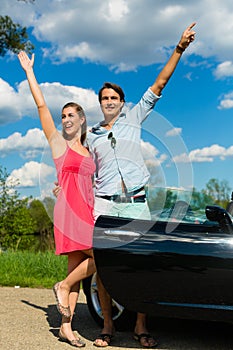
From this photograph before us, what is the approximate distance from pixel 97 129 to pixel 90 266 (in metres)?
1.03

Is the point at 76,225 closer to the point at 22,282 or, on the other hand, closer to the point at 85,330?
the point at 85,330

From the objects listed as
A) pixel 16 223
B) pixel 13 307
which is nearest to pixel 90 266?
pixel 13 307

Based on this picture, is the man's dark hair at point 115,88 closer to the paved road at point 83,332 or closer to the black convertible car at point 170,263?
the black convertible car at point 170,263

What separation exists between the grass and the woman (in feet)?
9.73

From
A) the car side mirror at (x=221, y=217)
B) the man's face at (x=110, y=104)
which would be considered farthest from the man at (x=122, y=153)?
the car side mirror at (x=221, y=217)

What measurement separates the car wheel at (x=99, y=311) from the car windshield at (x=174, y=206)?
3.00 feet

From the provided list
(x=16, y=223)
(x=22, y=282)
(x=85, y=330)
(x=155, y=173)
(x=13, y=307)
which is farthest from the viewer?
(x=16, y=223)

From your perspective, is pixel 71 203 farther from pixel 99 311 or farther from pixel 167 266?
pixel 99 311

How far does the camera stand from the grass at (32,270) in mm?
6988

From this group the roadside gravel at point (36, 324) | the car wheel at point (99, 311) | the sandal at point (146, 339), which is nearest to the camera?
the sandal at point (146, 339)

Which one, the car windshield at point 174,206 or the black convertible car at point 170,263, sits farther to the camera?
the car windshield at point 174,206

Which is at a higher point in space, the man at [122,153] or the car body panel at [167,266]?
the man at [122,153]

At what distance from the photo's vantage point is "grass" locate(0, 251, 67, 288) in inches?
275

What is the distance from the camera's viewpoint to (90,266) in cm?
387
